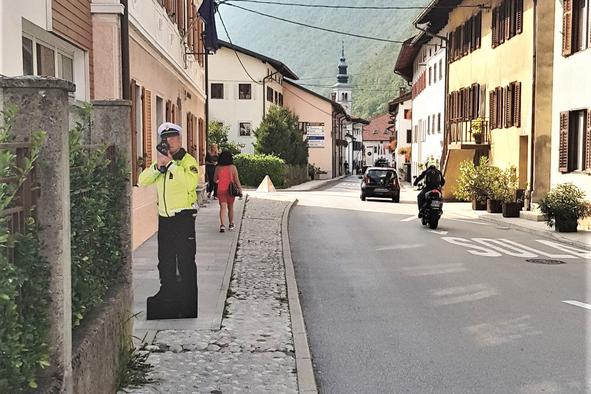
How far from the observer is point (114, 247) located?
17.8 ft

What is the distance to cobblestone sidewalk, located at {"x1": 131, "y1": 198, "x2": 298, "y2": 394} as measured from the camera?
17.6 ft

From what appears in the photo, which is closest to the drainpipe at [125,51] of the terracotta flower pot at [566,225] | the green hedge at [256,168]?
the terracotta flower pot at [566,225]

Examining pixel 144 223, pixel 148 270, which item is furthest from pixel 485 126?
pixel 148 270

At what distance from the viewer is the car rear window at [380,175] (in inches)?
1246

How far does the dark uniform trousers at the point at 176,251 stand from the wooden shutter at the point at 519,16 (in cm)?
1913

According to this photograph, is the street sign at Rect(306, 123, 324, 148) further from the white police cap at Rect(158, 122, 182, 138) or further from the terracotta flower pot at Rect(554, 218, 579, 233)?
the white police cap at Rect(158, 122, 182, 138)

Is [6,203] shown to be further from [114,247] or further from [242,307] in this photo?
[242,307]

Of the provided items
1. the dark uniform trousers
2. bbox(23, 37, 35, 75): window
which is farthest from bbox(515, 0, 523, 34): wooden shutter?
the dark uniform trousers

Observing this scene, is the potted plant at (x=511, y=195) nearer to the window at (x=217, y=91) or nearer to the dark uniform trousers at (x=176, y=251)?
the dark uniform trousers at (x=176, y=251)

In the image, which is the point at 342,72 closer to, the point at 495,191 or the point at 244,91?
the point at 244,91

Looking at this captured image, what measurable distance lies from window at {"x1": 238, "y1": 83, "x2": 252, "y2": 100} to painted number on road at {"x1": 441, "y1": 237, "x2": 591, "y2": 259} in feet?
133

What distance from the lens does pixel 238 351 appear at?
627 cm

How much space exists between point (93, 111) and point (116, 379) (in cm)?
198

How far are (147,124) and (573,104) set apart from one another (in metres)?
10.9
